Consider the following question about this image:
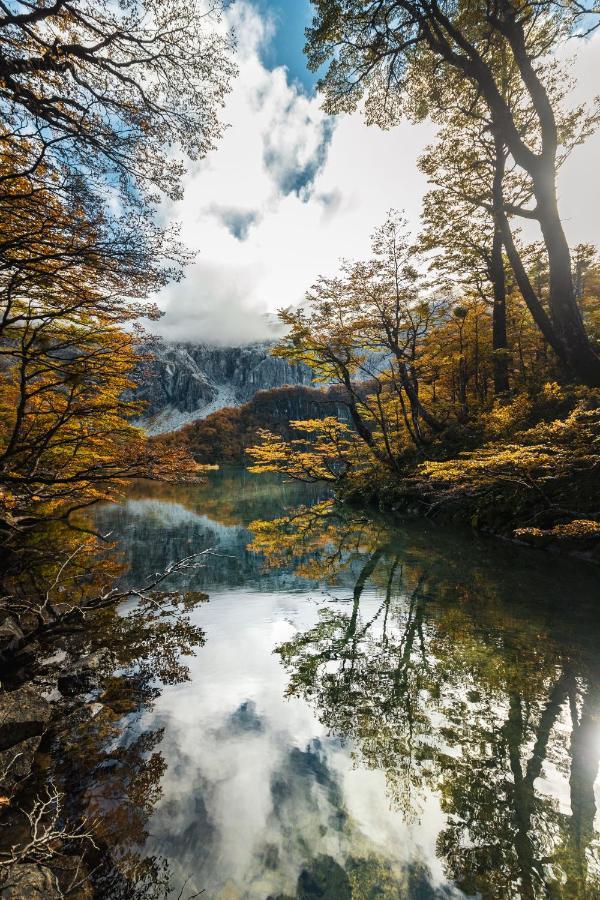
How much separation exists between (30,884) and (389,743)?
372 cm

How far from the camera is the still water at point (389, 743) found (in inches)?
128

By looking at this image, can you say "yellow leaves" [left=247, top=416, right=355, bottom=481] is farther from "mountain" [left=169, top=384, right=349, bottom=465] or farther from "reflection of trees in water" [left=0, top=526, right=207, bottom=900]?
"mountain" [left=169, top=384, right=349, bottom=465]

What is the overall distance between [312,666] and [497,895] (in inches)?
159

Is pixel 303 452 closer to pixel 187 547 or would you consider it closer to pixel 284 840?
pixel 187 547

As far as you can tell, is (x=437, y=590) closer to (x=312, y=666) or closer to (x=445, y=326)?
(x=312, y=666)

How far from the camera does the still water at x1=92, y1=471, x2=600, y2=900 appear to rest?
326 cm

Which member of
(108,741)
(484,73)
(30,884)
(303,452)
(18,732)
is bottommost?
(108,741)

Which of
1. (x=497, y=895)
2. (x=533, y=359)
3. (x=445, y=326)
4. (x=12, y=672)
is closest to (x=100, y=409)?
(x=12, y=672)

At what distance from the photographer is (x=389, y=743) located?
4.66 meters

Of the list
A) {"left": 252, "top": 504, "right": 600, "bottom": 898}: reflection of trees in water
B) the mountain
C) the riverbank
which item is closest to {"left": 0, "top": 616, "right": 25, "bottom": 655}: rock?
{"left": 252, "top": 504, "right": 600, "bottom": 898}: reflection of trees in water

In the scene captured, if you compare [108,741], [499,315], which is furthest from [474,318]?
[108,741]

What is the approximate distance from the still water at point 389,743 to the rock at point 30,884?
0.91m

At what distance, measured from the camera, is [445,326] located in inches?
807

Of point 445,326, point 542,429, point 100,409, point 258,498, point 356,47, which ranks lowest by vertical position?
point 258,498
